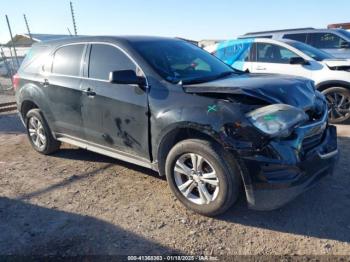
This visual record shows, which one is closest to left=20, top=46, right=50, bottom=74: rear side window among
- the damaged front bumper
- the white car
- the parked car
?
the damaged front bumper

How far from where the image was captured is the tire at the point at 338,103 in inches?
268

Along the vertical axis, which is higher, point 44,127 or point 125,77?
point 125,77

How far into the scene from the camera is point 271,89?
3.42 metres

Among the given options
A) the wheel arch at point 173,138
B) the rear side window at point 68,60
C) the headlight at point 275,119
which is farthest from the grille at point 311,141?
the rear side window at point 68,60

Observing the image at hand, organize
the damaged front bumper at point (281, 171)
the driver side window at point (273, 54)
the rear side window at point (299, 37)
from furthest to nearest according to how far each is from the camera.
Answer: the rear side window at point (299, 37)
the driver side window at point (273, 54)
the damaged front bumper at point (281, 171)

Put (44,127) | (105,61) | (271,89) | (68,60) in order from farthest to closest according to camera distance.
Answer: (44,127) < (68,60) < (105,61) < (271,89)

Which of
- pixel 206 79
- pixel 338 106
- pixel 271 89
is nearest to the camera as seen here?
pixel 271 89

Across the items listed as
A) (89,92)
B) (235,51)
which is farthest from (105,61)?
(235,51)

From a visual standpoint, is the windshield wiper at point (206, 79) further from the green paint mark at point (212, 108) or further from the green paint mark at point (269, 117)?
the green paint mark at point (269, 117)

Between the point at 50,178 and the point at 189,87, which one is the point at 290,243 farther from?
the point at 50,178

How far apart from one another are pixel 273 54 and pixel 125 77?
194 inches

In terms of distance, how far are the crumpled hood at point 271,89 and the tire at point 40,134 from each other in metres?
2.81

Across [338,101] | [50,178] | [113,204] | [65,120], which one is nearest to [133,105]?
[113,204]

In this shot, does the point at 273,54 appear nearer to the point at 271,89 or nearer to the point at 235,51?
the point at 235,51
